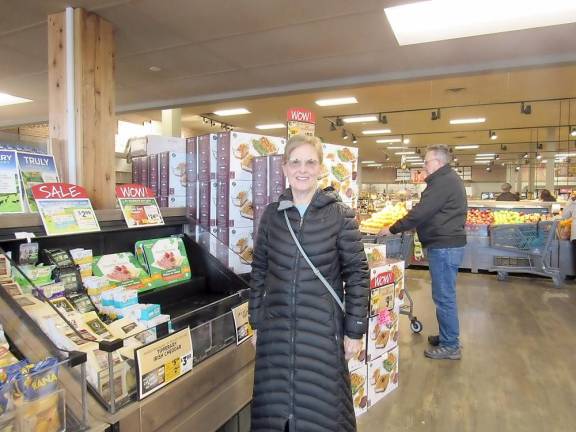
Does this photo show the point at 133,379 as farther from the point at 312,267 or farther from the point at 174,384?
the point at 312,267

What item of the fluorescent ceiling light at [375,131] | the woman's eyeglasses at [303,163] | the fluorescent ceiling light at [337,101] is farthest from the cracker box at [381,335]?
the fluorescent ceiling light at [375,131]

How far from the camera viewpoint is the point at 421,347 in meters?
3.87

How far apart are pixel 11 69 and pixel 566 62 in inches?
245

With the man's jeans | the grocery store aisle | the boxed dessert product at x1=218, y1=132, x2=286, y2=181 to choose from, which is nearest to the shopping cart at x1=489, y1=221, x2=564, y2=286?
the grocery store aisle

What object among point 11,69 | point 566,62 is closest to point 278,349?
point 566,62

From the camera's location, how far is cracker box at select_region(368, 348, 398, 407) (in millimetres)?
2783

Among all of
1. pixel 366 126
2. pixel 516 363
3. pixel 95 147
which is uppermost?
pixel 366 126

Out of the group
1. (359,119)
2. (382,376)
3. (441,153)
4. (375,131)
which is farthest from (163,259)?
(375,131)

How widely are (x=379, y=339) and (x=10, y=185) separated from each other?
89.4 inches

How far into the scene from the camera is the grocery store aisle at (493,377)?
2645 mm

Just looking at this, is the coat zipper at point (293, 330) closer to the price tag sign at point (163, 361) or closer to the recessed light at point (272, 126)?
the price tag sign at point (163, 361)

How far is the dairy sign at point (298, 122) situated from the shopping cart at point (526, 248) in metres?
5.12

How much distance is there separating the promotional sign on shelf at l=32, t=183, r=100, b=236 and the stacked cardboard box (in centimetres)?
164

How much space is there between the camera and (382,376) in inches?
114
